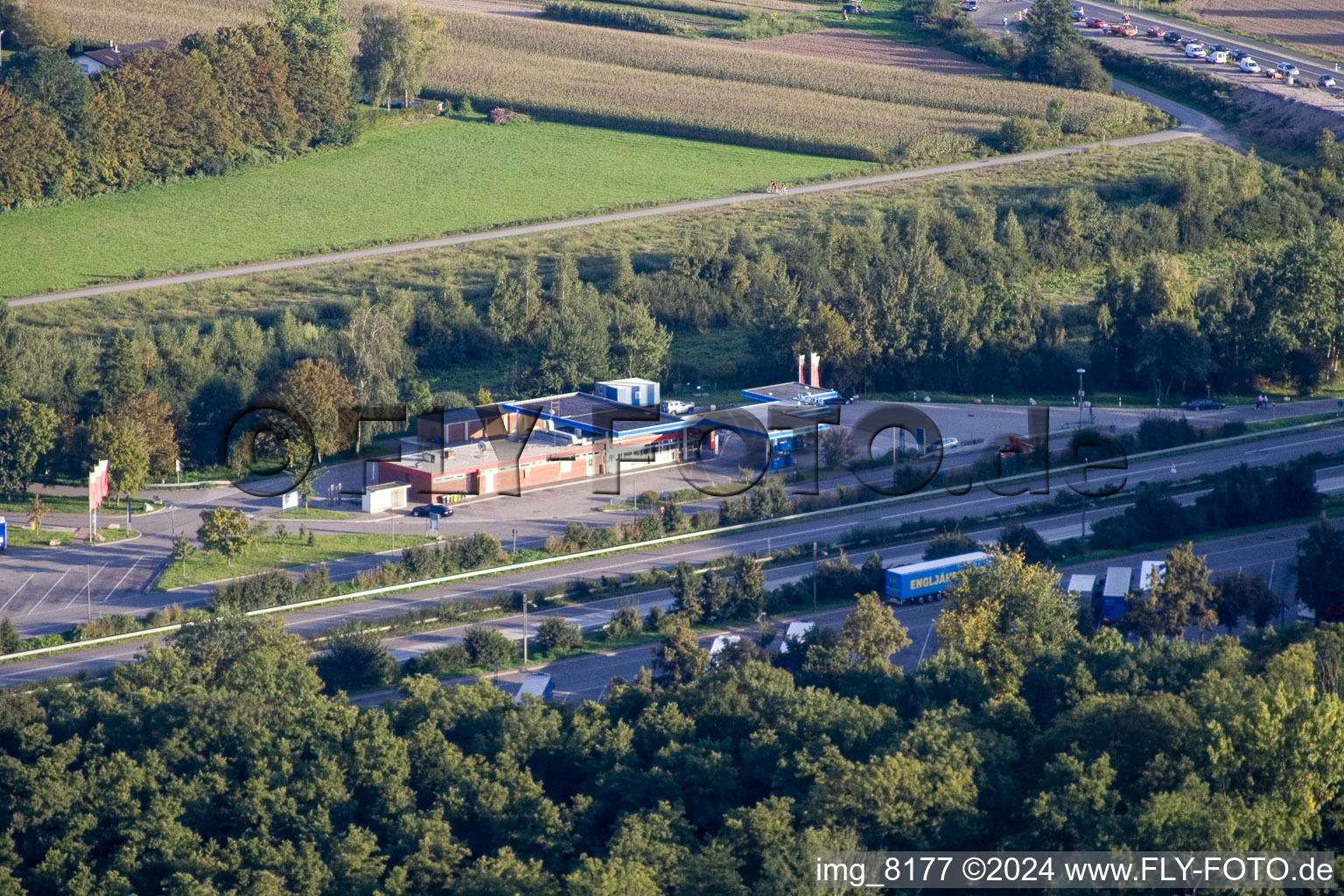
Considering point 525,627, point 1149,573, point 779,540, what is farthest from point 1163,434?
point 525,627

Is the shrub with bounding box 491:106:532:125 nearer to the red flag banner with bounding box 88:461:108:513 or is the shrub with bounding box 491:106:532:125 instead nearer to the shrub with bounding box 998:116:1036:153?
the shrub with bounding box 998:116:1036:153

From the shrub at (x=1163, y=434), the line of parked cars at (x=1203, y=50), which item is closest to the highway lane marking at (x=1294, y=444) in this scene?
the shrub at (x=1163, y=434)

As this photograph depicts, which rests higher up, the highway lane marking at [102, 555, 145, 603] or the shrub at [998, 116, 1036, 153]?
the shrub at [998, 116, 1036, 153]

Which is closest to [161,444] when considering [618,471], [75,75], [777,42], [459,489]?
[459,489]

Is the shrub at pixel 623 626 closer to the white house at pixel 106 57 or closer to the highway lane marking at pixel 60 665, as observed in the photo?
the highway lane marking at pixel 60 665

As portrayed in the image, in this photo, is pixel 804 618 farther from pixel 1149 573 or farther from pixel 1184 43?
pixel 1184 43

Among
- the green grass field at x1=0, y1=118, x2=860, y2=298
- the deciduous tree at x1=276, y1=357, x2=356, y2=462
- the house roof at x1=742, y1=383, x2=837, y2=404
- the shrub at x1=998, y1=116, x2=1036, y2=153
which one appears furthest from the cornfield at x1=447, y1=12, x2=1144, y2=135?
the deciduous tree at x1=276, y1=357, x2=356, y2=462

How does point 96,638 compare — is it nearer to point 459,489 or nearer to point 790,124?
point 459,489
